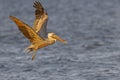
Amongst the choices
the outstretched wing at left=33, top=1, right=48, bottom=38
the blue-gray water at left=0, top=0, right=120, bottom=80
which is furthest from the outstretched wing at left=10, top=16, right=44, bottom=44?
the blue-gray water at left=0, top=0, right=120, bottom=80

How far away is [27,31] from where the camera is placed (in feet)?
41.0

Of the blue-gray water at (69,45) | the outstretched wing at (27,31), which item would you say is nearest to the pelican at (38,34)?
the outstretched wing at (27,31)

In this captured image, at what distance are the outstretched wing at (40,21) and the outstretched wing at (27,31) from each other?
30 cm

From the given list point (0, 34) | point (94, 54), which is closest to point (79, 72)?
point (94, 54)

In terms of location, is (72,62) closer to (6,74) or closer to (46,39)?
(6,74)

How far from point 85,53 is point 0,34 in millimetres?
4714

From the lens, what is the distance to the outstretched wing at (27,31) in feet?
39.8

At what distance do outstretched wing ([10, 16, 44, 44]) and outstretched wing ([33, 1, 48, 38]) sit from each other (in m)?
0.30

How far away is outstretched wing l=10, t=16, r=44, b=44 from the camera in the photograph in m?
12.1

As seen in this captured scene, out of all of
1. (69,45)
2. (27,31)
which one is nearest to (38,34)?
(27,31)

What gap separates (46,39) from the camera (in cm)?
1312

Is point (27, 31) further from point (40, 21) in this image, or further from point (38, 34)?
point (40, 21)

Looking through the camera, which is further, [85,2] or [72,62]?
[85,2]

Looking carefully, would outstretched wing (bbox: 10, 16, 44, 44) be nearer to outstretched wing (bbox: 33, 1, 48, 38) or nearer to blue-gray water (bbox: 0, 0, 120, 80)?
outstretched wing (bbox: 33, 1, 48, 38)
